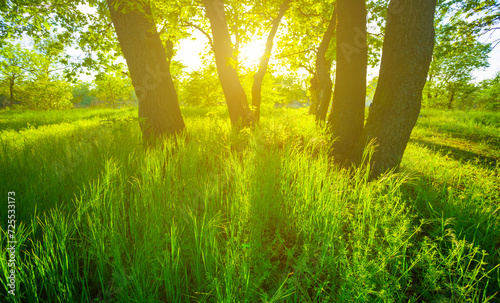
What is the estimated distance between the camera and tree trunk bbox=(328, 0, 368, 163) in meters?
4.12

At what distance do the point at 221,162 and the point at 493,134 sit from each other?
13.9 m

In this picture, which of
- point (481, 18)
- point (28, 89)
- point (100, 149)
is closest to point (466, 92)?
point (481, 18)

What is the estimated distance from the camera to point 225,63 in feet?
16.2

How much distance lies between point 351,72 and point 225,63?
284cm

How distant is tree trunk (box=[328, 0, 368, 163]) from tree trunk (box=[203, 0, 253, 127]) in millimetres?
2264

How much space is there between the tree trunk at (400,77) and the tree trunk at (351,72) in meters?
0.77

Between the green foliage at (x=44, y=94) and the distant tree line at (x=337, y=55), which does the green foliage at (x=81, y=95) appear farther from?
the distant tree line at (x=337, y=55)

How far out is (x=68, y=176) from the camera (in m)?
2.65

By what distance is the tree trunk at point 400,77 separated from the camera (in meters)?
3.00

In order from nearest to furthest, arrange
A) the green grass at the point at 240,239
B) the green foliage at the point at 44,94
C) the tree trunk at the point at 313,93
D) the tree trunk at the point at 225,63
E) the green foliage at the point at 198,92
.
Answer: the green grass at the point at 240,239
the tree trunk at the point at 225,63
the tree trunk at the point at 313,93
the green foliage at the point at 198,92
the green foliage at the point at 44,94

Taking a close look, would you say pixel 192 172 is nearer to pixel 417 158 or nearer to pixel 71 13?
pixel 417 158

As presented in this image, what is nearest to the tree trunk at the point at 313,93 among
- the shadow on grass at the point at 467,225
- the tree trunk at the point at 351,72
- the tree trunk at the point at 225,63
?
the tree trunk at the point at 225,63

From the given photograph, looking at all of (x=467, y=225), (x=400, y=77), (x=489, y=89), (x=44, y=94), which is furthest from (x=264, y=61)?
(x=44, y=94)

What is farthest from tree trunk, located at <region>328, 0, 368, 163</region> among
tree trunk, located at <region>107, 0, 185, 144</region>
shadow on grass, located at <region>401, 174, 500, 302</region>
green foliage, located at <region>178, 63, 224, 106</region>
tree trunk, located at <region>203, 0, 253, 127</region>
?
green foliage, located at <region>178, 63, 224, 106</region>
